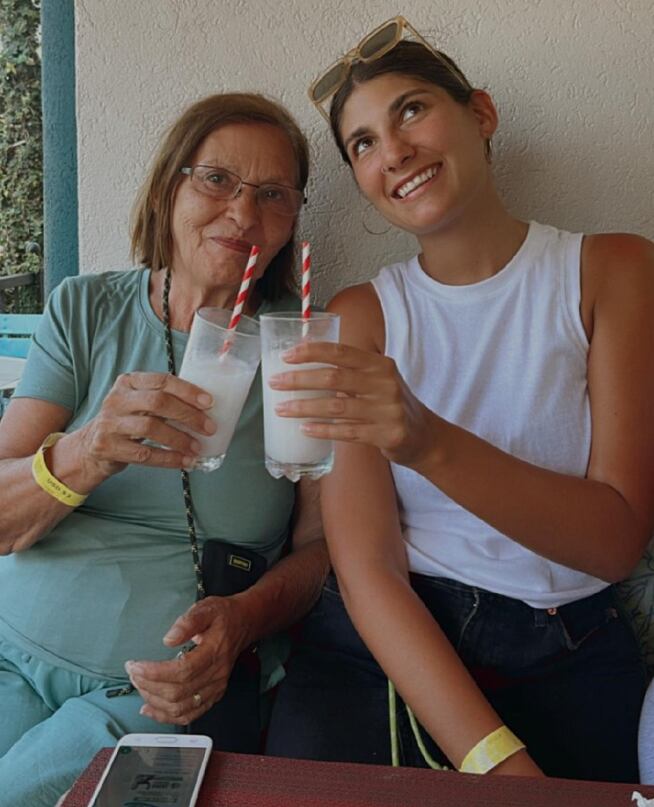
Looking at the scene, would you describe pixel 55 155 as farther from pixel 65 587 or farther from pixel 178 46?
pixel 65 587

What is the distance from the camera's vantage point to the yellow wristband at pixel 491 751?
1417 millimetres

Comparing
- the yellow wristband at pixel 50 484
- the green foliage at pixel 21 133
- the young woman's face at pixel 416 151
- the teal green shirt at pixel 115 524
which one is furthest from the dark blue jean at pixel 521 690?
the green foliage at pixel 21 133

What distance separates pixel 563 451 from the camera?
1.69m

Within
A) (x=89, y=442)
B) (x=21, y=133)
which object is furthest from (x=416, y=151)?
(x=21, y=133)

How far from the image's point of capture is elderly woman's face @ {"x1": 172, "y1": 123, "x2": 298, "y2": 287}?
6.07 ft

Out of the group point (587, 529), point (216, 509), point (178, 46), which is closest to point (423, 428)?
point (587, 529)

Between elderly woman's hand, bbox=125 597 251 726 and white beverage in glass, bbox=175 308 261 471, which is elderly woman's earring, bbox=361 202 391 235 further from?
elderly woman's hand, bbox=125 597 251 726

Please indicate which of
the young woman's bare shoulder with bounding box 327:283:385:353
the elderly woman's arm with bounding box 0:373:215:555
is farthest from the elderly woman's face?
the elderly woman's arm with bounding box 0:373:215:555

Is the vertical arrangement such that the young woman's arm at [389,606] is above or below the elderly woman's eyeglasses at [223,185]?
below

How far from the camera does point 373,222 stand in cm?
234

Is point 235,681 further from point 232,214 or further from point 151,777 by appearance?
point 232,214

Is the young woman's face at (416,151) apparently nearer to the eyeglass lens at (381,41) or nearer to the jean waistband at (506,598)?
the eyeglass lens at (381,41)

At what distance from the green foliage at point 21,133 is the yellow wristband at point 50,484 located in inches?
269

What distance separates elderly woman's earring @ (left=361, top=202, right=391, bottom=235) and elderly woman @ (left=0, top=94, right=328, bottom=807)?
335 millimetres
